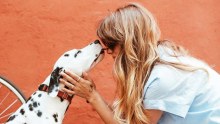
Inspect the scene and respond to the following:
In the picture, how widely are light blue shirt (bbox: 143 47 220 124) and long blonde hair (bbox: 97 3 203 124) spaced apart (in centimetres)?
6

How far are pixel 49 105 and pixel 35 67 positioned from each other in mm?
1178

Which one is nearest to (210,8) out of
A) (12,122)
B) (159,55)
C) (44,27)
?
(44,27)

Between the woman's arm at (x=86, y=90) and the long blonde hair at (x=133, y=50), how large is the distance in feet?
0.61

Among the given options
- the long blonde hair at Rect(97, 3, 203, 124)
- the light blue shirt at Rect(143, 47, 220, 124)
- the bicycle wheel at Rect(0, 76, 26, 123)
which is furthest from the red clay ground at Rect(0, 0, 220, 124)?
the light blue shirt at Rect(143, 47, 220, 124)

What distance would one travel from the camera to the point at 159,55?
275 centimetres

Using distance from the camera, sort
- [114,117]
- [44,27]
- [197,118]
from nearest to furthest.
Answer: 1. [197,118]
2. [114,117]
3. [44,27]

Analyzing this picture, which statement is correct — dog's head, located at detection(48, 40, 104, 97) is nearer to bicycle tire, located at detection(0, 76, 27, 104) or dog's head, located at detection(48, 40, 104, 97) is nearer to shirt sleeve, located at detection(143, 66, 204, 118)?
shirt sleeve, located at detection(143, 66, 204, 118)

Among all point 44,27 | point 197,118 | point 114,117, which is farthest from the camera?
point 44,27

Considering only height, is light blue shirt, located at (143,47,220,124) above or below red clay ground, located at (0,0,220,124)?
below

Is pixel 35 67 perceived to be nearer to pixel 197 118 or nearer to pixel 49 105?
pixel 49 105

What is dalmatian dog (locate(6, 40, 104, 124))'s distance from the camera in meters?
2.94

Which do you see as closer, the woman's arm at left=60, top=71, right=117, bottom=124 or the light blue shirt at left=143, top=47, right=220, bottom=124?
the light blue shirt at left=143, top=47, right=220, bottom=124

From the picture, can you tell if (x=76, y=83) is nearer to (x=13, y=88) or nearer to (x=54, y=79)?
(x=54, y=79)

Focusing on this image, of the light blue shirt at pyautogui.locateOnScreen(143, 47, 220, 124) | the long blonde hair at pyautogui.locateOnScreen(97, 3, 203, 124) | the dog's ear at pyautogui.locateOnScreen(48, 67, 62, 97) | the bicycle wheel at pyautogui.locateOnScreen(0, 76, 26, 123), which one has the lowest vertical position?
the light blue shirt at pyautogui.locateOnScreen(143, 47, 220, 124)
